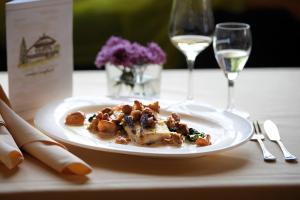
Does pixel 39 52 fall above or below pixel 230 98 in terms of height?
above

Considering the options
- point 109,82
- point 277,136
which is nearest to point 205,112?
point 277,136

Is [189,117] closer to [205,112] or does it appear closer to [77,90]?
[205,112]

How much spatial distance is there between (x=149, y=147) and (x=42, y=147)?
21 cm

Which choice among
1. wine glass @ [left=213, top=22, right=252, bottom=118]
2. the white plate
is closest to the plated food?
the white plate

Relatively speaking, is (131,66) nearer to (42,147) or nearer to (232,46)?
(232,46)

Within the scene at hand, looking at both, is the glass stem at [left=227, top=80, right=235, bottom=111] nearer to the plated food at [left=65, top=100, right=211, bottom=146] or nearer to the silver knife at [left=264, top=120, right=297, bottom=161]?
the silver knife at [left=264, top=120, right=297, bottom=161]

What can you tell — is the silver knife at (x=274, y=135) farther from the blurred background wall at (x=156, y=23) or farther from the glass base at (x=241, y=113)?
the blurred background wall at (x=156, y=23)

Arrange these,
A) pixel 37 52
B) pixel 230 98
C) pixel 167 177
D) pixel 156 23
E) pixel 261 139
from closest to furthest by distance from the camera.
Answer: pixel 167 177
pixel 261 139
pixel 37 52
pixel 230 98
pixel 156 23

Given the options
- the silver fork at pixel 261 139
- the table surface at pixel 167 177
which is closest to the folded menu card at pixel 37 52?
the table surface at pixel 167 177

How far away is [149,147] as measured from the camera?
43.2 inches

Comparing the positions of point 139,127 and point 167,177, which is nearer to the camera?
point 167,177

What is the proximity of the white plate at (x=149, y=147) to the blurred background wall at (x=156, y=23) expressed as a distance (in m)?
1.79

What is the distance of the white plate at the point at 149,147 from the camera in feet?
3.43

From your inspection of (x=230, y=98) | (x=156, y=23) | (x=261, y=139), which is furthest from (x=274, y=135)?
(x=156, y=23)
